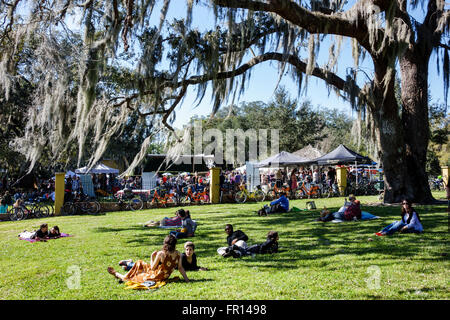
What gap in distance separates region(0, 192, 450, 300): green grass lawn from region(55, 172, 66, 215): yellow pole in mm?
5177

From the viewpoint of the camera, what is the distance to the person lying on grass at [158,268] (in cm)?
421

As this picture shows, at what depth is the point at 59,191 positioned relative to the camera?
1327 cm

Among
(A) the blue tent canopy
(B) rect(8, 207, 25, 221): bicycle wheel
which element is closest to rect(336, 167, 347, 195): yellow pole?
(A) the blue tent canopy

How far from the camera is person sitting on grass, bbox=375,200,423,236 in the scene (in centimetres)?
656

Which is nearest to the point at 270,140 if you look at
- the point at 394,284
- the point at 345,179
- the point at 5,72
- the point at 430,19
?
the point at 345,179

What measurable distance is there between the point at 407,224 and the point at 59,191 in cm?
1165

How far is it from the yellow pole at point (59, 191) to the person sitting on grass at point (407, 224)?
11033mm

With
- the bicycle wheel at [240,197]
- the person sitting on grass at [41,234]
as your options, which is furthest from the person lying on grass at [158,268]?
the bicycle wheel at [240,197]

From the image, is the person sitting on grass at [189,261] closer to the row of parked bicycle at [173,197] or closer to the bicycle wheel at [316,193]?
the row of parked bicycle at [173,197]

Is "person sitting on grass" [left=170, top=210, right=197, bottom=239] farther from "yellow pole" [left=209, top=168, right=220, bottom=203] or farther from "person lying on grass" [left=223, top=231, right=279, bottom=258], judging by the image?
"yellow pole" [left=209, top=168, right=220, bottom=203]

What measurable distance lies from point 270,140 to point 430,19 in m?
29.4

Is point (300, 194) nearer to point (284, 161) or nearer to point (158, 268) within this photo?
point (284, 161)

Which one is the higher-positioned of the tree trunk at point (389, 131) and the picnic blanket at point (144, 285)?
the tree trunk at point (389, 131)

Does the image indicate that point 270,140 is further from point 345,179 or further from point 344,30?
point 344,30
